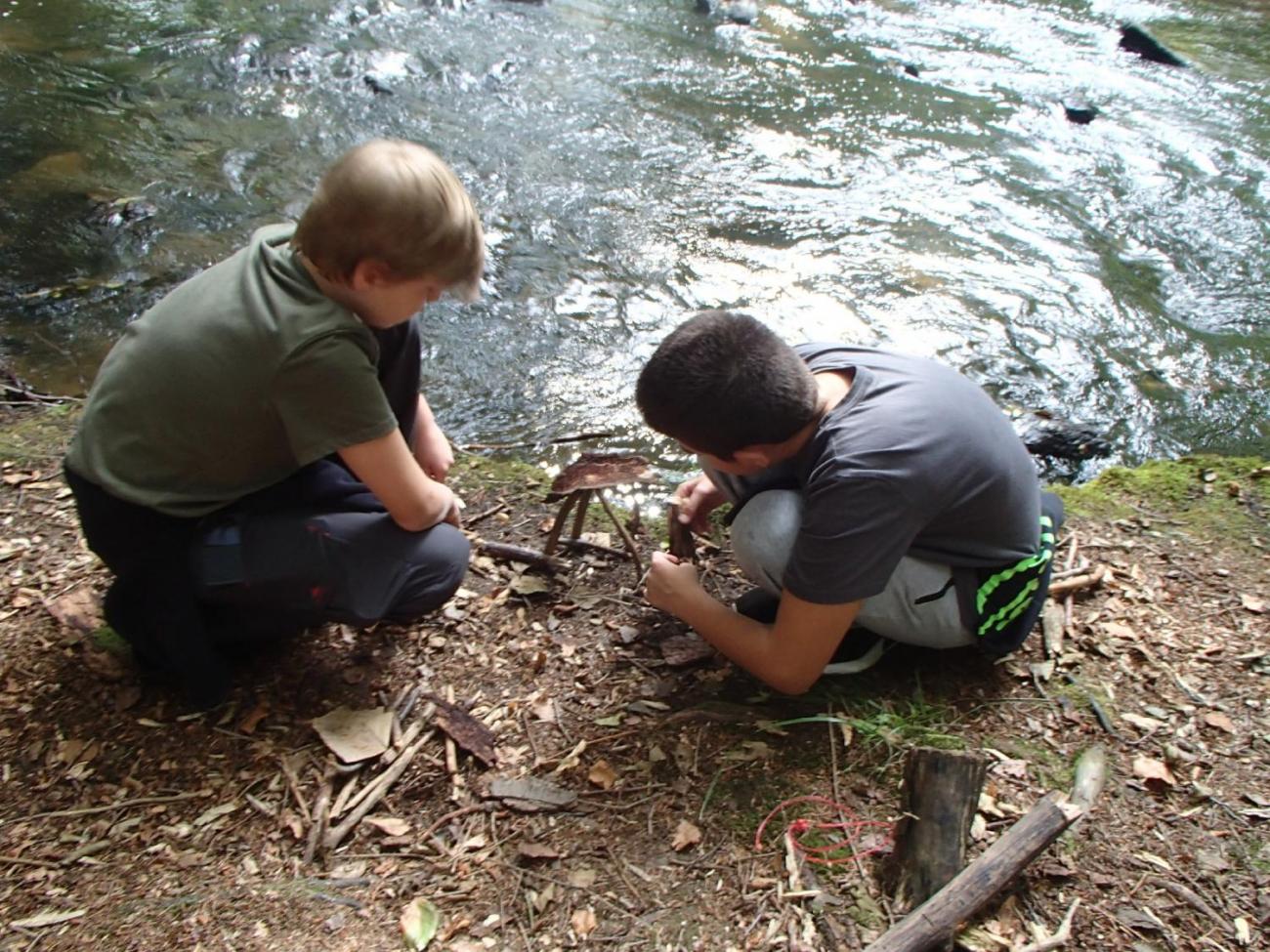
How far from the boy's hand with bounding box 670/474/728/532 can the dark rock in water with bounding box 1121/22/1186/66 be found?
27.0 ft

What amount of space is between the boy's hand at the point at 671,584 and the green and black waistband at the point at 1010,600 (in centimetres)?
70

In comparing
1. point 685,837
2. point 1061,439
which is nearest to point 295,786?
point 685,837

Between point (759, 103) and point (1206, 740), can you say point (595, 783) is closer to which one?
point (1206, 740)

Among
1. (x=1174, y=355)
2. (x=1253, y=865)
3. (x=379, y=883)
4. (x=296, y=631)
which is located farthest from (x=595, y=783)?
(x=1174, y=355)

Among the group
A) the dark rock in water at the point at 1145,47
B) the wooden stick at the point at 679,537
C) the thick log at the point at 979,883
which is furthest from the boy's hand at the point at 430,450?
the dark rock in water at the point at 1145,47

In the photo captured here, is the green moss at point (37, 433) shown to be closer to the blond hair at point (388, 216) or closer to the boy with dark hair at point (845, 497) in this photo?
the blond hair at point (388, 216)

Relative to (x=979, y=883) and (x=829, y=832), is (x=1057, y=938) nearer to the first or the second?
(x=979, y=883)

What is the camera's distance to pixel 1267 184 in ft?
21.4

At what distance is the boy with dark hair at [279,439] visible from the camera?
84.1 inches

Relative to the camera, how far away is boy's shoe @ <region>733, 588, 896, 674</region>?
257 cm

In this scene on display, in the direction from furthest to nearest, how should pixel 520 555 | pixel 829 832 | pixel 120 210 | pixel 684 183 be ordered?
pixel 684 183
pixel 120 210
pixel 520 555
pixel 829 832

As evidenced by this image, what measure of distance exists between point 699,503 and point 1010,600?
0.89 metres

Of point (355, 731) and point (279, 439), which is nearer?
point (279, 439)

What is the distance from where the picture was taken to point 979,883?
1.98 metres
